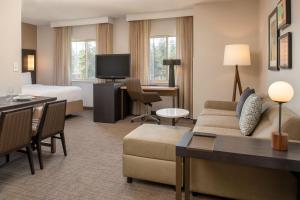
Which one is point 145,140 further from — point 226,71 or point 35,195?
point 226,71

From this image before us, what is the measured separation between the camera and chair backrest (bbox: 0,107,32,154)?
2294 mm

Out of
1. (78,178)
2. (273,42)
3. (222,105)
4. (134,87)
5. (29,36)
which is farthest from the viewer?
(29,36)

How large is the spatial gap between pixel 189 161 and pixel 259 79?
3256mm

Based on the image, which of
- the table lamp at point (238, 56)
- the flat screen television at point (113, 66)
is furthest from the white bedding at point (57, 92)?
the table lamp at point (238, 56)

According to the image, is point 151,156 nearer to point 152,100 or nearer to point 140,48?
point 152,100

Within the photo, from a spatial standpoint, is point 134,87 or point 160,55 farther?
point 160,55

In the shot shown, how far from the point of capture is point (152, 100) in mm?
5230

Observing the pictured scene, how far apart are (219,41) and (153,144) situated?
3356 millimetres

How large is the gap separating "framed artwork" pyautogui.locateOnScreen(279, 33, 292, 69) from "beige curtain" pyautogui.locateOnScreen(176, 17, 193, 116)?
2.91 m

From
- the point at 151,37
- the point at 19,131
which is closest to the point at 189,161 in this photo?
the point at 19,131

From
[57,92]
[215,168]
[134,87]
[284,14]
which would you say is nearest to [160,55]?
[134,87]

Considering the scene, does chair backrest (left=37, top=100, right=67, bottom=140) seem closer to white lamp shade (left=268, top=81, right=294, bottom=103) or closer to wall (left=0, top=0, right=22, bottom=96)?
wall (left=0, top=0, right=22, bottom=96)

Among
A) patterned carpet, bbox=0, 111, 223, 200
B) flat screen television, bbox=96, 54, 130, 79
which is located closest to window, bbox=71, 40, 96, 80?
flat screen television, bbox=96, 54, 130, 79

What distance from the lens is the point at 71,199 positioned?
2.20 m
